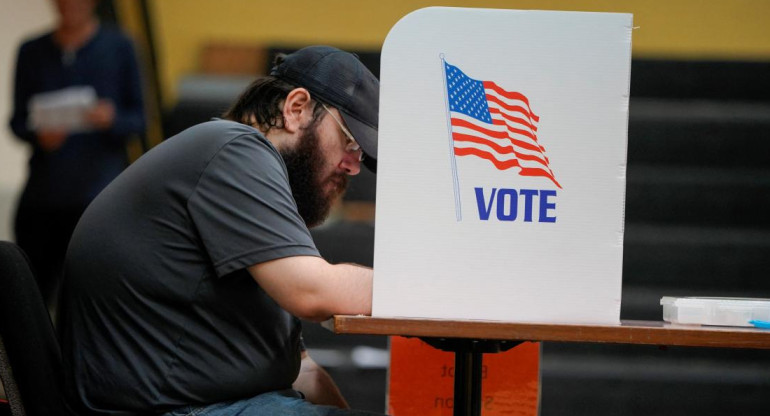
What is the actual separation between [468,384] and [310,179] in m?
0.50

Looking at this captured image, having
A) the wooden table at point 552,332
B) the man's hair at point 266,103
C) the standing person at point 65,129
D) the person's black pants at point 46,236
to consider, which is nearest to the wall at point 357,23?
the standing person at point 65,129

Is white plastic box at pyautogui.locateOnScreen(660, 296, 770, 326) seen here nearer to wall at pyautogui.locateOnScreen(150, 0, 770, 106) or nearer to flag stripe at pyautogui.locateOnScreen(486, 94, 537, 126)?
flag stripe at pyautogui.locateOnScreen(486, 94, 537, 126)

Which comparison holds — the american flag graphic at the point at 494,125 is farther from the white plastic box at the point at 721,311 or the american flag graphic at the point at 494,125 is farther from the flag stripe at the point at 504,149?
the white plastic box at the point at 721,311

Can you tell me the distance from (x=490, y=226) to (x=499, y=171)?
82mm

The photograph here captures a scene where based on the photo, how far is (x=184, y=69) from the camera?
16.0 ft

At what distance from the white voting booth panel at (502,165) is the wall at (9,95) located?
3649mm

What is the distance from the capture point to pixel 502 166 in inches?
55.2

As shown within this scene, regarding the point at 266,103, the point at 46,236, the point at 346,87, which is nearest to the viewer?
the point at 346,87

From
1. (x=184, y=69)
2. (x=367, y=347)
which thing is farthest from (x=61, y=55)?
(x=367, y=347)

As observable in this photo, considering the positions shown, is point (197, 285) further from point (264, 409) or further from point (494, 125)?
point (494, 125)

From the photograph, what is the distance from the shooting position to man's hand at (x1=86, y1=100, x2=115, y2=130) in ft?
11.9

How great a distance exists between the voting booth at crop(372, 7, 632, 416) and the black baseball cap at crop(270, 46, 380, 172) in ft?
1.07

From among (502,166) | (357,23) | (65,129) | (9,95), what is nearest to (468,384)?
(502,166)

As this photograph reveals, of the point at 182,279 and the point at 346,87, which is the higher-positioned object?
the point at 346,87
